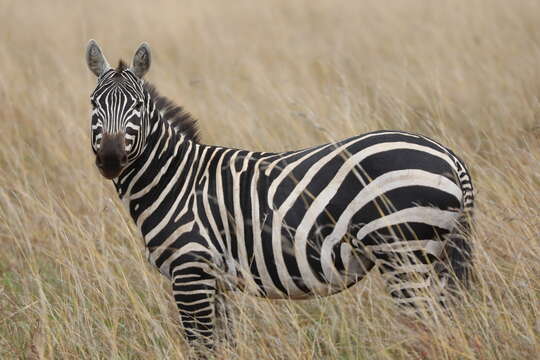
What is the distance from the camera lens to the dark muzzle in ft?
12.6

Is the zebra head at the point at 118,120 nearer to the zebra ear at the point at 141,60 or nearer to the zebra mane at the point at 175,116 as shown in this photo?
the zebra ear at the point at 141,60

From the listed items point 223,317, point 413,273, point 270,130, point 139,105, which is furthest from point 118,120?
point 270,130

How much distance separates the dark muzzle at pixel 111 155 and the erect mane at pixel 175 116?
68 centimetres

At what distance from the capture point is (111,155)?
3.85 m

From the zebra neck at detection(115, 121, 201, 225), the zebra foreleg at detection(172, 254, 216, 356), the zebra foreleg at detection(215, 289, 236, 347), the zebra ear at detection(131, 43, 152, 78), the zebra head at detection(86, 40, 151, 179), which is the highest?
the zebra ear at detection(131, 43, 152, 78)

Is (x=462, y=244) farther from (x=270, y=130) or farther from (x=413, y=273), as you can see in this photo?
(x=270, y=130)

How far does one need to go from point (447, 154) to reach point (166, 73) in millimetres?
7871

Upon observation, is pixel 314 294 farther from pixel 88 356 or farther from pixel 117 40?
pixel 117 40

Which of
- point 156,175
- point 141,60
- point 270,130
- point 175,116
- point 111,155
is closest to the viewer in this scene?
point 111,155

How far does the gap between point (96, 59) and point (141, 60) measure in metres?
0.30

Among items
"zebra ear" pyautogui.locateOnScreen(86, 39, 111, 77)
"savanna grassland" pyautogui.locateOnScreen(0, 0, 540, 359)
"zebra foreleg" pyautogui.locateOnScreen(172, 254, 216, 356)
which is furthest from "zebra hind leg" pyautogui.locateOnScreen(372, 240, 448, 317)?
"zebra ear" pyautogui.locateOnScreen(86, 39, 111, 77)

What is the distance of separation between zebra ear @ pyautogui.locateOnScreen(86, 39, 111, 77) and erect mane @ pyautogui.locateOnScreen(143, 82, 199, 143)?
11.9 inches

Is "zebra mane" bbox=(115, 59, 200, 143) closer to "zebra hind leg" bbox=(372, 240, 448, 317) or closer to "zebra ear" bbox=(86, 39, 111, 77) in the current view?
"zebra ear" bbox=(86, 39, 111, 77)

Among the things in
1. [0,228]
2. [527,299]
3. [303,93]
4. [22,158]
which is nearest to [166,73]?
[303,93]
